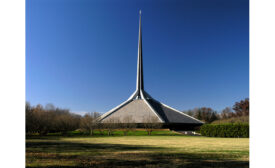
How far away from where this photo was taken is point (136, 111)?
3231 centimetres

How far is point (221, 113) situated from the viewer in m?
52.7

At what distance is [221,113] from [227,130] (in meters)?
34.4

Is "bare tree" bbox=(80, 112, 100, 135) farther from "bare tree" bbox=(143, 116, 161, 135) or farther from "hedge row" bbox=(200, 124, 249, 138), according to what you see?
"hedge row" bbox=(200, 124, 249, 138)

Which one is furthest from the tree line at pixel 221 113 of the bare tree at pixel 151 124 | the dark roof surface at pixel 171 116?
the bare tree at pixel 151 124

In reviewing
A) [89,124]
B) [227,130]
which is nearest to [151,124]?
[89,124]

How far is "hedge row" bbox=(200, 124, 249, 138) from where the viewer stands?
1964 cm

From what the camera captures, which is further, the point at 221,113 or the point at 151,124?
the point at 221,113

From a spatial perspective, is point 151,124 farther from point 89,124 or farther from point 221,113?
point 221,113

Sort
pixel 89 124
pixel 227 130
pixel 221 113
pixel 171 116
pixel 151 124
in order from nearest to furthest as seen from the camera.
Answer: pixel 227 130 < pixel 89 124 < pixel 151 124 < pixel 171 116 < pixel 221 113

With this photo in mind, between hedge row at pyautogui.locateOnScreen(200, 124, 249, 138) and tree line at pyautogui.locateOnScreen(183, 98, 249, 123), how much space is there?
73.9ft

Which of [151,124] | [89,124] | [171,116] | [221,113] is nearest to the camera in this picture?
[89,124]
